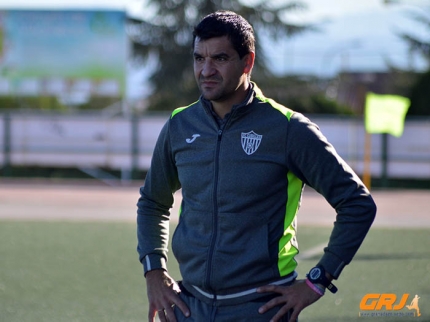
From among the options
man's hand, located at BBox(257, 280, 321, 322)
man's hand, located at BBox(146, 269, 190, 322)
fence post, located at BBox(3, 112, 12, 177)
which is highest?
man's hand, located at BBox(257, 280, 321, 322)

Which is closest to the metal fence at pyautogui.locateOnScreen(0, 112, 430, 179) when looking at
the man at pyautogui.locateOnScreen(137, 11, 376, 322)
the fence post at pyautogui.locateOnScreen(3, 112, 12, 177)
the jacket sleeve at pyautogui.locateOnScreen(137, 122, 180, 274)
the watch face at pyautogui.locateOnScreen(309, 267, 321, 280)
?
the fence post at pyautogui.locateOnScreen(3, 112, 12, 177)

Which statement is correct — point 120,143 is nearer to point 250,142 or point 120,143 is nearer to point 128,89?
point 128,89

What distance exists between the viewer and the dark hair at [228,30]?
3.53m

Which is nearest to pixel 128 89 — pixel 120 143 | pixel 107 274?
pixel 120 143

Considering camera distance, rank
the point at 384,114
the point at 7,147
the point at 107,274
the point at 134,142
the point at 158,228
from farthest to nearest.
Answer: the point at 7,147, the point at 134,142, the point at 384,114, the point at 107,274, the point at 158,228

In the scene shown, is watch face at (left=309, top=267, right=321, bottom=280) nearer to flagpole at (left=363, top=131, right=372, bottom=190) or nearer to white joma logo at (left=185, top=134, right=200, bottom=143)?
white joma logo at (left=185, top=134, right=200, bottom=143)

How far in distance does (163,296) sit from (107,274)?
5737mm

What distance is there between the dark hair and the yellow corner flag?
54.6 feet

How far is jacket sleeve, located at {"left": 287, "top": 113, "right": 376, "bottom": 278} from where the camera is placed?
11.2 ft

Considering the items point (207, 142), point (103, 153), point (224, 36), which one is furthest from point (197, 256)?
point (103, 153)

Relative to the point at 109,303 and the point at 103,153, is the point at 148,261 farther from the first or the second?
the point at 103,153

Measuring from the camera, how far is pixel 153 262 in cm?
374

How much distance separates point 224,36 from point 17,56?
91.2 ft

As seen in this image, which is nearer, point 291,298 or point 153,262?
point 291,298
